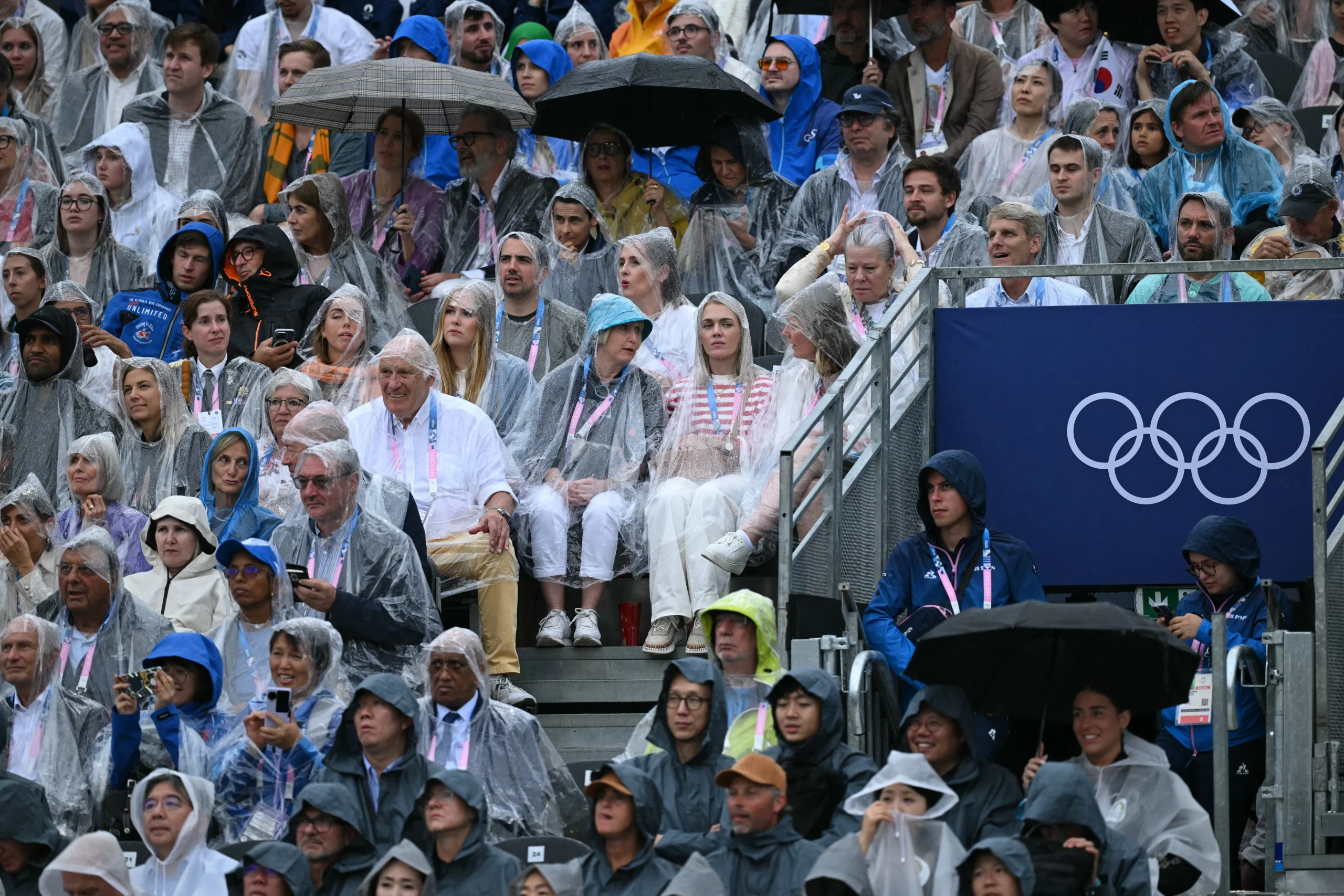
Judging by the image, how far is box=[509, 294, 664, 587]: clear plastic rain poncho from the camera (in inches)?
452

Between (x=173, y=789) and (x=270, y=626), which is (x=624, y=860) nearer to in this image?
(x=173, y=789)

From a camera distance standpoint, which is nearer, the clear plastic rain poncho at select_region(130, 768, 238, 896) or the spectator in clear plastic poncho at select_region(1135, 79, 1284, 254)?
the clear plastic rain poncho at select_region(130, 768, 238, 896)

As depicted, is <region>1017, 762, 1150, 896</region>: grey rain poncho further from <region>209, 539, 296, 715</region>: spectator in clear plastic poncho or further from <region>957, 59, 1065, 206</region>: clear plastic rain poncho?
<region>957, 59, 1065, 206</region>: clear plastic rain poncho

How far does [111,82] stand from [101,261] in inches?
120

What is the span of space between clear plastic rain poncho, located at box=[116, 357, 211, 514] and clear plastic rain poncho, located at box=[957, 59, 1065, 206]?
4813 mm

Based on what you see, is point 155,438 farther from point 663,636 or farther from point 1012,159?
point 1012,159

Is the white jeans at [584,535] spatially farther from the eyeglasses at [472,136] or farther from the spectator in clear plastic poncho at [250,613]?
the eyeglasses at [472,136]

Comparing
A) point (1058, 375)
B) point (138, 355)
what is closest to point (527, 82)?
point (138, 355)

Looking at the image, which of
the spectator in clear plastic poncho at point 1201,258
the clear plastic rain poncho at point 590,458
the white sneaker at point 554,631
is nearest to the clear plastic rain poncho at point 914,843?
the white sneaker at point 554,631

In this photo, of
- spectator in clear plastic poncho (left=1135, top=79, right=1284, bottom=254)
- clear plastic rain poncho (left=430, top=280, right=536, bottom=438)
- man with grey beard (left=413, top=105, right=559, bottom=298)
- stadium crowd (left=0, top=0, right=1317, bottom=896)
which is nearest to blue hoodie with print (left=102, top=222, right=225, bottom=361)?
stadium crowd (left=0, top=0, right=1317, bottom=896)

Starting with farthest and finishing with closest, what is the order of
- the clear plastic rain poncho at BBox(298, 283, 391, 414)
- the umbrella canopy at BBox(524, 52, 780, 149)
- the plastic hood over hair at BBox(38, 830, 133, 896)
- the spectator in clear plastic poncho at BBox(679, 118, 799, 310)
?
the umbrella canopy at BBox(524, 52, 780, 149) → the spectator in clear plastic poncho at BBox(679, 118, 799, 310) → the clear plastic rain poncho at BBox(298, 283, 391, 414) → the plastic hood over hair at BBox(38, 830, 133, 896)

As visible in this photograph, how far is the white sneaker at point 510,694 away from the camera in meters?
10.6

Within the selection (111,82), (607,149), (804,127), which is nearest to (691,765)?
(607,149)

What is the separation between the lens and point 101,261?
48.4ft
